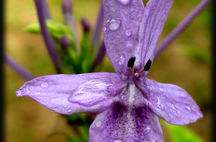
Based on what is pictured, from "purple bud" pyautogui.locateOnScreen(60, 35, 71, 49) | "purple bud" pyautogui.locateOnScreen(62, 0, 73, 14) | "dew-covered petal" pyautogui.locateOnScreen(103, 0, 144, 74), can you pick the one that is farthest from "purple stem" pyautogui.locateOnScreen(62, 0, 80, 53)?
Result: "dew-covered petal" pyautogui.locateOnScreen(103, 0, 144, 74)

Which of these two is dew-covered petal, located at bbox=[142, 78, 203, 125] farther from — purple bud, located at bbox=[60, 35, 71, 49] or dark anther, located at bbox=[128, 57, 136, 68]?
purple bud, located at bbox=[60, 35, 71, 49]

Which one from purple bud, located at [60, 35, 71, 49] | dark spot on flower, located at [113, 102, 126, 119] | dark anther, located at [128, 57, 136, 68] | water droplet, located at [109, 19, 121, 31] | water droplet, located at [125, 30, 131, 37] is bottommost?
dark spot on flower, located at [113, 102, 126, 119]

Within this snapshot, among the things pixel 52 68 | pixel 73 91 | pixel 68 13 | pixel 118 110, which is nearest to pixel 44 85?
pixel 73 91

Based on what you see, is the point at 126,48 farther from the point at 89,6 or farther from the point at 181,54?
the point at 89,6

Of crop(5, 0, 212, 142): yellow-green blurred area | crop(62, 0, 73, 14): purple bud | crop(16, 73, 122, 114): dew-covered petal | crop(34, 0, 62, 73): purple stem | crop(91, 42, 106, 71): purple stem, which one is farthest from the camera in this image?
crop(5, 0, 212, 142): yellow-green blurred area

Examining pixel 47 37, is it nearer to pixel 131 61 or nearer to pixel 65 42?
pixel 65 42

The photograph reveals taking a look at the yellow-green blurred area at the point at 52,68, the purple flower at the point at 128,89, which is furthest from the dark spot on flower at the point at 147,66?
the yellow-green blurred area at the point at 52,68
